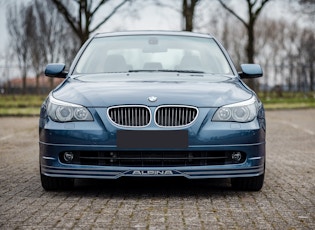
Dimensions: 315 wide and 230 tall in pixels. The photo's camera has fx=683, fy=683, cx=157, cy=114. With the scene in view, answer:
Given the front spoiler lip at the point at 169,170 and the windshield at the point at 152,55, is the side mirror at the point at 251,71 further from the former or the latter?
the front spoiler lip at the point at 169,170

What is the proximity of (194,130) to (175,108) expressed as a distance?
25 centimetres

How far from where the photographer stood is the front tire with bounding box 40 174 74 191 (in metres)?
5.97

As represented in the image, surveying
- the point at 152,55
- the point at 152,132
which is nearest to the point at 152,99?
the point at 152,132

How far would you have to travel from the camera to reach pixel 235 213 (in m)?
5.01

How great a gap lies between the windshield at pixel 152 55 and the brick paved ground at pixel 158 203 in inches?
44.8

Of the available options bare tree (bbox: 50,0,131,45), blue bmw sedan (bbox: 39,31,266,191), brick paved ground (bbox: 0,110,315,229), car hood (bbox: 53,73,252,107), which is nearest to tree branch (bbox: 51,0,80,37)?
bare tree (bbox: 50,0,131,45)

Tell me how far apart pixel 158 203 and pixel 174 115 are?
73 centimetres

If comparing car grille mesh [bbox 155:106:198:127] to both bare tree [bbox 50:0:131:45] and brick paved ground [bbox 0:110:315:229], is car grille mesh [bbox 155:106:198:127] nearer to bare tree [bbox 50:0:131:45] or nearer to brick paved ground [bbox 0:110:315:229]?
brick paved ground [bbox 0:110:315:229]

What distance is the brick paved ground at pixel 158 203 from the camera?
463cm

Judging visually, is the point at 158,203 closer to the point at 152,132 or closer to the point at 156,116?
the point at 152,132

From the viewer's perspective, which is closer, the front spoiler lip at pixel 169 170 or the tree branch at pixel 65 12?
the front spoiler lip at pixel 169 170

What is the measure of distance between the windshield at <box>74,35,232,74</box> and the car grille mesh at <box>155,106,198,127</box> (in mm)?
1246

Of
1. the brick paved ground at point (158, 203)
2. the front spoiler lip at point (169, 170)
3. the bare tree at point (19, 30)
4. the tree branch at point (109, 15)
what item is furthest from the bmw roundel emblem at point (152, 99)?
the bare tree at point (19, 30)

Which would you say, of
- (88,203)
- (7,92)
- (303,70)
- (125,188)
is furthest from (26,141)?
(303,70)
